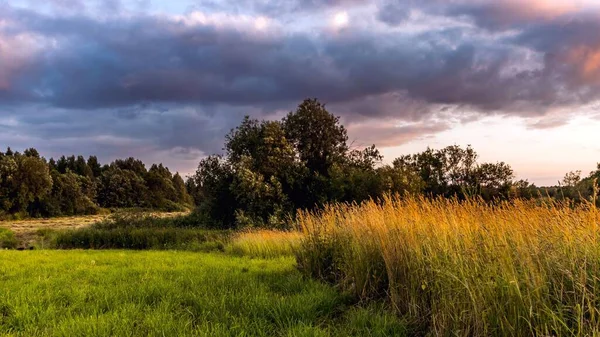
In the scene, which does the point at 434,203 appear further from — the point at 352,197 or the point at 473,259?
the point at 352,197

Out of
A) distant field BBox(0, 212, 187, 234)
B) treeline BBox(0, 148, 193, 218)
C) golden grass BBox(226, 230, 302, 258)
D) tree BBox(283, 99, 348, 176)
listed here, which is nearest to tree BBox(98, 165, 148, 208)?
treeline BBox(0, 148, 193, 218)

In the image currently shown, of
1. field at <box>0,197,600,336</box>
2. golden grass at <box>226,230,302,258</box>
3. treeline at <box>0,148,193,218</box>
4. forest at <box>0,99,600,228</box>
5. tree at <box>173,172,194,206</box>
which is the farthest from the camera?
tree at <box>173,172,194,206</box>

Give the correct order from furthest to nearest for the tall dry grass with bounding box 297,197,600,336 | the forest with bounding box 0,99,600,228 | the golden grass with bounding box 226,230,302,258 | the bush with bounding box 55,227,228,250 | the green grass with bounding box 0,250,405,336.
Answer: the forest with bounding box 0,99,600,228
the bush with bounding box 55,227,228,250
the golden grass with bounding box 226,230,302,258
the green grass with bounding box 0,250,405,336
the tall dry grass with bounding box 297,197,600,336

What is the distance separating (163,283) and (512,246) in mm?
6363

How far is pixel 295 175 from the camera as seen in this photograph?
30.7 m

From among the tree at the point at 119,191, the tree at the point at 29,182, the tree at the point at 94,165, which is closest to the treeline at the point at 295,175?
the tree at the point at 29,182

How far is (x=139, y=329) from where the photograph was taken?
4883 millimetres

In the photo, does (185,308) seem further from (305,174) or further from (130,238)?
(305,174)

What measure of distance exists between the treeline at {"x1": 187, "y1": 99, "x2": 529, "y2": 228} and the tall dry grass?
21.1 metres

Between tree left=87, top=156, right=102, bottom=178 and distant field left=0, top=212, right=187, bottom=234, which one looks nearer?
distant field left=0, top=212, right=187, bottom=234

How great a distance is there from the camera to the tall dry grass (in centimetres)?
334

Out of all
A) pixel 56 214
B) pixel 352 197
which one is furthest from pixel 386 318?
pixel 56 214

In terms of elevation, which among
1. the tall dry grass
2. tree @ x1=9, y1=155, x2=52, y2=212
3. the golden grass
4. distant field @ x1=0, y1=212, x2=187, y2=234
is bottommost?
distant field @ x1=0, y1=212, x2=187, y2=234

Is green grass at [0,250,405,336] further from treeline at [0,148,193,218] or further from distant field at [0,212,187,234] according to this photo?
treeline at [0,148,193,218]
